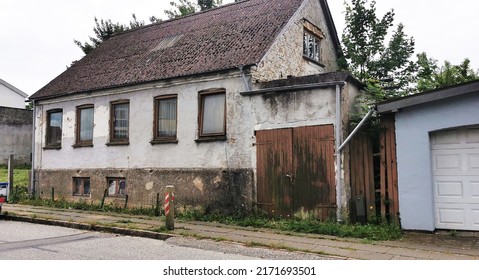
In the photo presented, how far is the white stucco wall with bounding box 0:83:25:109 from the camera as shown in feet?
146

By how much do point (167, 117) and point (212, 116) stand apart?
6.32 ft

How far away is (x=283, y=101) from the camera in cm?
1105

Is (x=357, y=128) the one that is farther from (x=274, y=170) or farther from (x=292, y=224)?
(x=292, y=224)

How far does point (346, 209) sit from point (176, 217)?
5096 mm

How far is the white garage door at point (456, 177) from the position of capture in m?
8.98

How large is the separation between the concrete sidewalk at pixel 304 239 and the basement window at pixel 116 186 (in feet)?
7.35

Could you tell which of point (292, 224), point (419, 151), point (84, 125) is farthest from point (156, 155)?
point (419, 151)

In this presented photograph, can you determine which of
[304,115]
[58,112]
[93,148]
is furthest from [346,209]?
[58,112]

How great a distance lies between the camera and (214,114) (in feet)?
41.3

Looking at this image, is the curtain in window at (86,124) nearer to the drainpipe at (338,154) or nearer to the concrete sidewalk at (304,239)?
the concrete sidewalk at (304,239)

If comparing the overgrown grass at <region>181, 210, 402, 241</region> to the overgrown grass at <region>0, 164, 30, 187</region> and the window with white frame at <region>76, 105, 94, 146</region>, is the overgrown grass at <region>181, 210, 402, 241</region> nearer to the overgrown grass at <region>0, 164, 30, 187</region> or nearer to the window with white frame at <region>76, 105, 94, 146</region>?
the window with white frame at <region>76, 105, 94, 146</region>

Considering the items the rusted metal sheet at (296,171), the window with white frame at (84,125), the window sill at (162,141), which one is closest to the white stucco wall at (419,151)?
the rusted metal sheet at (296,171)

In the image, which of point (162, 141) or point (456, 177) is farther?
point (162, 141)

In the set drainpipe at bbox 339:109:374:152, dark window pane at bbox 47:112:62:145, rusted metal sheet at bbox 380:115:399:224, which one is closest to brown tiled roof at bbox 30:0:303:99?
dark window pane at bbox 47:112:62:145
